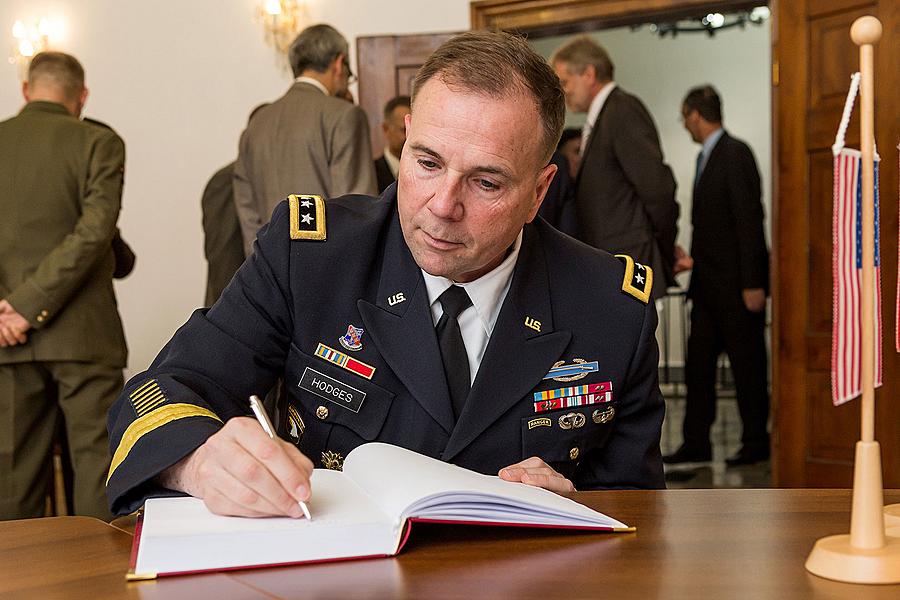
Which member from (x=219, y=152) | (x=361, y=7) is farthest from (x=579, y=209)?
(x=219, y=152)

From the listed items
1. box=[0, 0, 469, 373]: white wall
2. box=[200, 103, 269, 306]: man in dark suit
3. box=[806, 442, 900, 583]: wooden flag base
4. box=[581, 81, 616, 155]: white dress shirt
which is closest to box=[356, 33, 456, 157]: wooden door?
box=[0, 0, 469, 373]: white wall

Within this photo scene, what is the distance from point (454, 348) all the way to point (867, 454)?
2.34 ft

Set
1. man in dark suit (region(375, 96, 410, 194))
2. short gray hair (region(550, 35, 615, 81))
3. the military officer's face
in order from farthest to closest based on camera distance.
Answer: man in dark suit (region(375, 96, 410, 194)), short gray hair (region(550, 35, 615, 81)), the military officer's face

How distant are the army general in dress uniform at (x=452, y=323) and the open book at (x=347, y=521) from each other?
0.24 m

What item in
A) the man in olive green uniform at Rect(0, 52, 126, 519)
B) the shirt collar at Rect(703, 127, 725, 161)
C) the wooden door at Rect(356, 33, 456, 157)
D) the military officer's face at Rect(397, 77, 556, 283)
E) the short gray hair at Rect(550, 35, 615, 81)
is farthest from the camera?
the shirt collar at Rect(703, 127, 725, 161)

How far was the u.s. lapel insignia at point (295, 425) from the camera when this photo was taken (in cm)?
159

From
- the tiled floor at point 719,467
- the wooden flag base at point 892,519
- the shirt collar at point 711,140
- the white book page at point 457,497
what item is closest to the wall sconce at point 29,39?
the shirt collar at point 711,140

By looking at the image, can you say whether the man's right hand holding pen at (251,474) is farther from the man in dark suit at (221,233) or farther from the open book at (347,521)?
the man in dark suit at (221,233)

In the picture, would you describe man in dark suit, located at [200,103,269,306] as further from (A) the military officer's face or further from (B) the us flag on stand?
(B) the us flag on stand

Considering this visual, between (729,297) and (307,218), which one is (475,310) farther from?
(729,297)

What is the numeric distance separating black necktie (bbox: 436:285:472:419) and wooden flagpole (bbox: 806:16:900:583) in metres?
0.67

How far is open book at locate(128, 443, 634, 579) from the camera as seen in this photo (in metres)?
0.98

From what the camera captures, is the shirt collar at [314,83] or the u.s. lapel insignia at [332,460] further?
the shirt collar at [314,83]

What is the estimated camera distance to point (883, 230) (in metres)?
3.77
